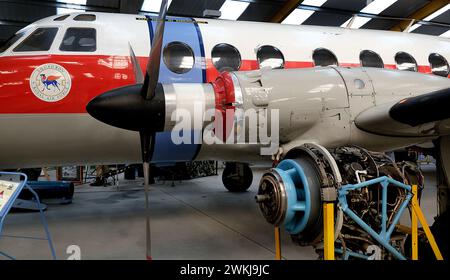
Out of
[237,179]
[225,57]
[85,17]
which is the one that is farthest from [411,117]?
[237,179]

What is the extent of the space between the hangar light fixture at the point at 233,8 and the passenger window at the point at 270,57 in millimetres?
10112

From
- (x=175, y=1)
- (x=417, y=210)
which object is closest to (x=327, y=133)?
(x=417, y=210)

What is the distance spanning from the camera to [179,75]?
557cm

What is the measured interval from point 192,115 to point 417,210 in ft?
7.24

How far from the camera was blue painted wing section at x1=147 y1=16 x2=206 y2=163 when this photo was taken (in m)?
5.49

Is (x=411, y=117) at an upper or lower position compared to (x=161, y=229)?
upper

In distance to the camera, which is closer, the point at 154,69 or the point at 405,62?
the point at 154,69

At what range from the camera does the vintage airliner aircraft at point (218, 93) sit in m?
3.37

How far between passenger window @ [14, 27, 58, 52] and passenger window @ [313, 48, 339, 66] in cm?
437

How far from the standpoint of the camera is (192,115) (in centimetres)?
351

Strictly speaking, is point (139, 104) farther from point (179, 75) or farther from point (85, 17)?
point (85, 17)

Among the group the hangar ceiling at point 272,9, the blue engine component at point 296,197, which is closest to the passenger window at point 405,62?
the blue engine component at point 296,197

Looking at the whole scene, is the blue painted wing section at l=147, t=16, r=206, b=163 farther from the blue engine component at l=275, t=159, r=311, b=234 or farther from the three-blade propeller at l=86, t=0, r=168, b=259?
the blue engine component at l=275, t=159, r=311, b=234

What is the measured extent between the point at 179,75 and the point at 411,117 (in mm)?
3297
